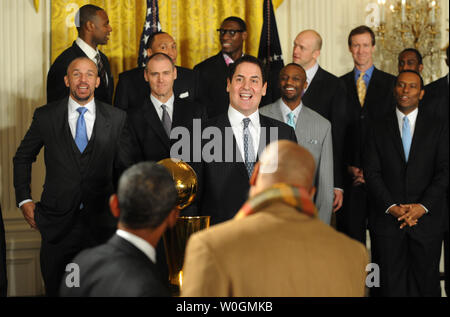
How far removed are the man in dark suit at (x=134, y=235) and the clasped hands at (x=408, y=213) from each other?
276 cm

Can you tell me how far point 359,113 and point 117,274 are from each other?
145 inches

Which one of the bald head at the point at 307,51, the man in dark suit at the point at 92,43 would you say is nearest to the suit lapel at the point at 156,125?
the man in dark suit at the point at 92,43

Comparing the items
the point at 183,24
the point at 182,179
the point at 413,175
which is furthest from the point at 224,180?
the point at 183,24

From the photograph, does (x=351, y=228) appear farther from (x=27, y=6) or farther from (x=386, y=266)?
(x=27, y=6)

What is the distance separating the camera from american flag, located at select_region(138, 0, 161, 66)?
561 cm

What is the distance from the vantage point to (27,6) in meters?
5.64

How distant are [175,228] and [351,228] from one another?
232 cm

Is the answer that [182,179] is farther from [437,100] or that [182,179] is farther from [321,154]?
[437,100]

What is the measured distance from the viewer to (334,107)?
16.4 feet

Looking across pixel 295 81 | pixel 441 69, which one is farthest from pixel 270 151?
pixel 441 69

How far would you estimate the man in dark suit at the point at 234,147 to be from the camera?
11.7ft

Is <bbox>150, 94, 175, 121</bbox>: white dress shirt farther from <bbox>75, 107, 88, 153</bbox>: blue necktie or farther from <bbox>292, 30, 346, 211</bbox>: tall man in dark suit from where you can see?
<bbox>292, 30, 346, 211</bbox>: tall man in dark suit

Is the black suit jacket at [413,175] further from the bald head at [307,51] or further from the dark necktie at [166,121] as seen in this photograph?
the dark necktie at [166,121]

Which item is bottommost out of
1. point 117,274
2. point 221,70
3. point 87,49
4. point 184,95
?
point 117,274
